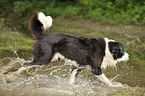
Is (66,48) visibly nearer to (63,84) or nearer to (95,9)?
(63,84)

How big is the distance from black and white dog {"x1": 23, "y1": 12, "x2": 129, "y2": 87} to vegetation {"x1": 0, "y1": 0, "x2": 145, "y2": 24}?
271 inches

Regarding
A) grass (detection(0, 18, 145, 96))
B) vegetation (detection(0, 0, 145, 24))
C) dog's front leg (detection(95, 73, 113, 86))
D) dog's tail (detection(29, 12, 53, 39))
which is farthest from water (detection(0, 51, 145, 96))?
vegetation (detection(0, 0, 145, 24))

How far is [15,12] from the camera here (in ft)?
45.7

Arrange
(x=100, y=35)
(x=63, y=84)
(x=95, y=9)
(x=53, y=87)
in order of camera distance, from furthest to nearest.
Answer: (x=95, y=9)
(x=100, y=35)
(x=63, y=84)
(x=53, y=87)

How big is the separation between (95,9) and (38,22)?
28.2 feet

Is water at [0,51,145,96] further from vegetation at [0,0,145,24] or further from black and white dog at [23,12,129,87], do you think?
vegetation at [0,0,145,24]

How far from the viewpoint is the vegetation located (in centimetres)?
1133

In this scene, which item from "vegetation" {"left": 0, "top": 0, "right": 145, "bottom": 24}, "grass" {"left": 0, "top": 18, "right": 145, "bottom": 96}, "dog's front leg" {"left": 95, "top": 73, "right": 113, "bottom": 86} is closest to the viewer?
"dog's front leg" {"left": 95, "top": 73, "right": 113, "bottom": 86}

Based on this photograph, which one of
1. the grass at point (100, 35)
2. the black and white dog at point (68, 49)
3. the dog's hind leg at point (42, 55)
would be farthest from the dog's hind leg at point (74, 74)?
the grass at point (100, 35)

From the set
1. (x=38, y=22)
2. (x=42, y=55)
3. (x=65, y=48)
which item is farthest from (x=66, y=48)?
(x=38, y=22)

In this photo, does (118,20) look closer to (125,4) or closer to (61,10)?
(125,4)

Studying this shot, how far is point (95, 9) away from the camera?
41.2 ft

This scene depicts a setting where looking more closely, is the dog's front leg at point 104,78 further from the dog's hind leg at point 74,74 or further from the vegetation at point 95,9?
the vegetation at point 95,9

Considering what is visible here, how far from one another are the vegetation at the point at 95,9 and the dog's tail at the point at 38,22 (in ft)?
24.4
